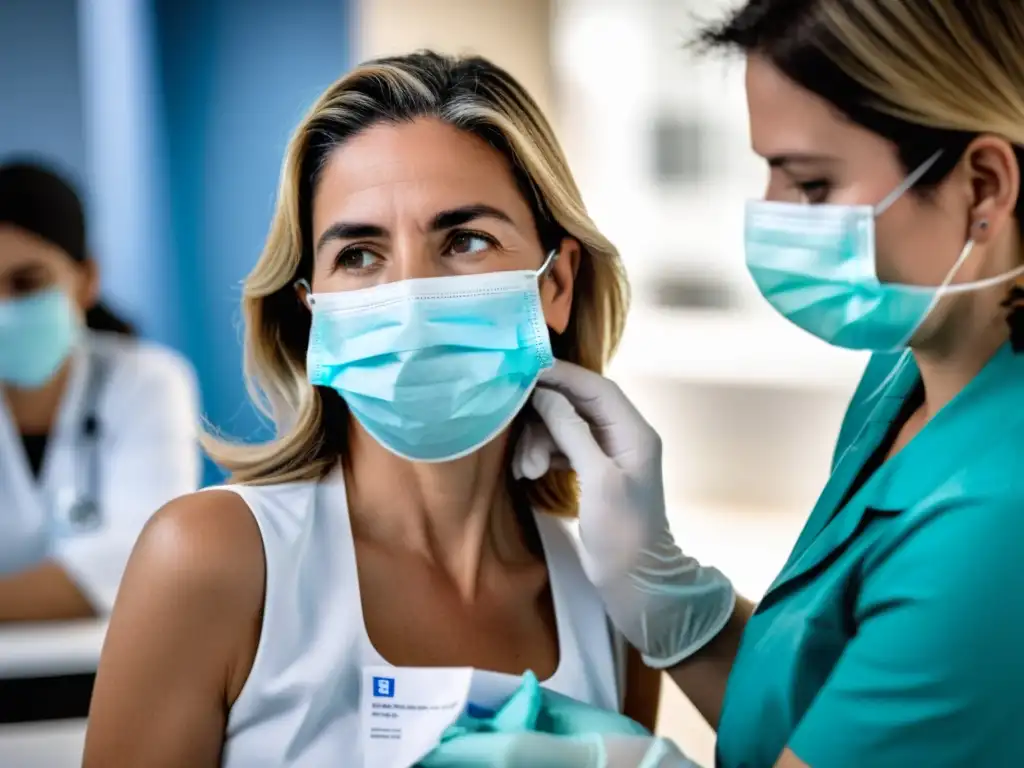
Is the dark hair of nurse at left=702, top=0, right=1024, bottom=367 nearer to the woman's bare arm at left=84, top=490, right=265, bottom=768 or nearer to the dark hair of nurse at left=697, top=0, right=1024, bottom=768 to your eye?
the dark hair of nurse at left=697, top=0, right=1024, bottom=768

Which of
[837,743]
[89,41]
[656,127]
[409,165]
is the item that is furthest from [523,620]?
[89,41]

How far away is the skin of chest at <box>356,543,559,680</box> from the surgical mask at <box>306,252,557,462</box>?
133 mm

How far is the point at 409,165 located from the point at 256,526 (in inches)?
14.6

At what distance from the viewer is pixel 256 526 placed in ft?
3.40

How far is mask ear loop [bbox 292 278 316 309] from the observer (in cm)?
110

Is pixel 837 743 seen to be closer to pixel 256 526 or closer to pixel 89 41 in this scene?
pixel 256 526

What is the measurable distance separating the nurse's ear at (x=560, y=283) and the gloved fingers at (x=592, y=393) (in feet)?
0.17

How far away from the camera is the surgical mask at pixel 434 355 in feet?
3.41

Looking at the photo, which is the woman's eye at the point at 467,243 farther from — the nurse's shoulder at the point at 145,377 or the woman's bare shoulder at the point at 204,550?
the nurse's shoulder at the point at 145,377

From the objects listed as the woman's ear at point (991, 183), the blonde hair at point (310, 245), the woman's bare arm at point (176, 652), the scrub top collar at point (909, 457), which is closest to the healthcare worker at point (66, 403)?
the blonde hair at point (310, 245)

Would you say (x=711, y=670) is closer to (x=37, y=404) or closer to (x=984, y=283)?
(x=984, y=283)

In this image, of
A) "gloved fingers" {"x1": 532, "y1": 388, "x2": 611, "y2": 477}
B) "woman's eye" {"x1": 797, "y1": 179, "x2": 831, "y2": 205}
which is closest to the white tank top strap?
"gloved fingers" {"x1": 532, "y1": 388, "x2": 611, "y2": 477}

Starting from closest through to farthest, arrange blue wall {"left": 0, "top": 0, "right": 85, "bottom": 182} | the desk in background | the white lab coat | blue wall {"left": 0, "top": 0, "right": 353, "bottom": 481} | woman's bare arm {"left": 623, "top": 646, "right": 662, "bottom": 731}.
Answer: woman's bare arm {"left": 623, "top": 646, "right": 662, "bottom": 731} → the desk in background → blue wall {"left": 0, "top": 0, "right": 353, "bottom": 481} → the white lab coat → blue wall {"left": 0, "top": 0, "right": 85, "bottom": 182}

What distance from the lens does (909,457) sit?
94cm
